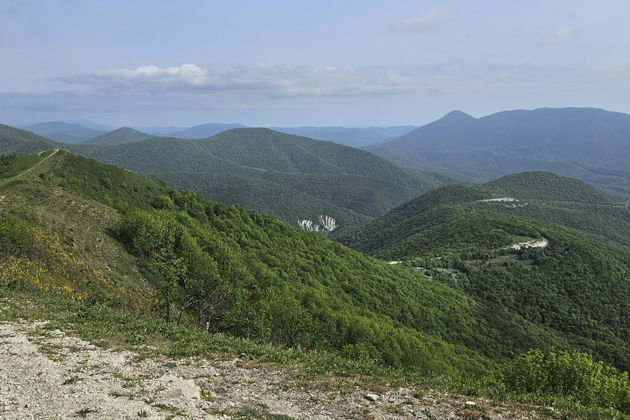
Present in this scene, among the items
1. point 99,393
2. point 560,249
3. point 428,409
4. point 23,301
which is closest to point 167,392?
point 99,393

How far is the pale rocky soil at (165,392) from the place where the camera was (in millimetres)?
13750

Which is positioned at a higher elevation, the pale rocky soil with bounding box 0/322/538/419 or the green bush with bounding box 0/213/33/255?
the green bush with bounding box 0/213/33/255

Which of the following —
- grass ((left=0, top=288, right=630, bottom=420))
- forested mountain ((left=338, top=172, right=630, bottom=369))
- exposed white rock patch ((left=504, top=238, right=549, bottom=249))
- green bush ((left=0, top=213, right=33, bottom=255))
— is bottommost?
forested mountain ((left=338, top=172, right=630, bottom=369))

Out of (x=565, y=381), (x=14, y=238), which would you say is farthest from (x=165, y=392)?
(x=565, y=381)

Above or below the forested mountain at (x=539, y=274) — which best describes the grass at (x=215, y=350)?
above

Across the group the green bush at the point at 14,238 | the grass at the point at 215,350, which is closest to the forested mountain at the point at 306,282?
the green bush at the point at 14,238

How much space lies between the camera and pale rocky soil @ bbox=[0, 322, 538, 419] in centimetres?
1375

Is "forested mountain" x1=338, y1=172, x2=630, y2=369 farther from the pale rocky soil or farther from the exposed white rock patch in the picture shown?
the pale rocky soil

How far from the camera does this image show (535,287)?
366ft

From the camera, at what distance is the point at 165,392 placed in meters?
15.5

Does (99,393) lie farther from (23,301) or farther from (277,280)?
(277,280)

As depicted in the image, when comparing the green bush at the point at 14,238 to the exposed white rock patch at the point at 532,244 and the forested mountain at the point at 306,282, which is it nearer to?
the forested mountain at the point at 306,282

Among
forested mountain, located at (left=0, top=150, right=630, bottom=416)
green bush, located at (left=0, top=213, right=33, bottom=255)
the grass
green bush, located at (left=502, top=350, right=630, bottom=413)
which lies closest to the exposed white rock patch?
forested mountain, located at (left=0, top=150, right=630, bottom=416)

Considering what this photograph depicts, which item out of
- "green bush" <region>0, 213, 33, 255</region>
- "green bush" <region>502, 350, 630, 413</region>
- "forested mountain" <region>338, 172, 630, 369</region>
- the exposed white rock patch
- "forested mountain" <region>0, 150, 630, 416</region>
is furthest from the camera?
the exposed white rock patch
